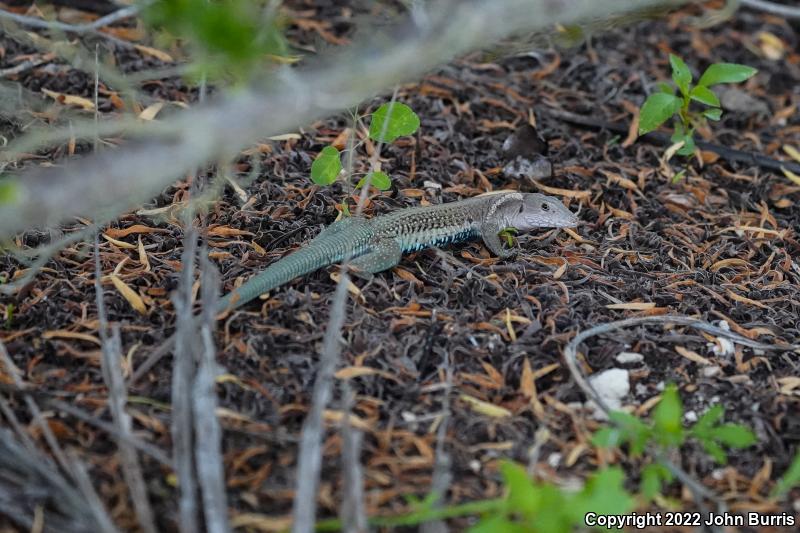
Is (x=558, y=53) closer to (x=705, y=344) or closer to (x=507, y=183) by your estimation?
(x=507, y=183)

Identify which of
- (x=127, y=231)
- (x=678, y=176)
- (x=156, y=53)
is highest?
(x=156, y=53)

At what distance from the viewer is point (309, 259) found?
4.39 meters

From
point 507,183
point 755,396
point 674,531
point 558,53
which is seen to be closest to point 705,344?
point 755,396

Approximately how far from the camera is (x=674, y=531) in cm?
330

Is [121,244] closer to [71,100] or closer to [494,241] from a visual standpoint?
[71,100]

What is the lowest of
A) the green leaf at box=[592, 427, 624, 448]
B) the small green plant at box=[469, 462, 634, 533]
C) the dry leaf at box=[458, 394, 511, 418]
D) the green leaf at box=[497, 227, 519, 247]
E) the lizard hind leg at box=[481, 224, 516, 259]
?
the small green plant at box=[469, 462, 634, 533]

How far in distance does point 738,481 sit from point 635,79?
3899 mm

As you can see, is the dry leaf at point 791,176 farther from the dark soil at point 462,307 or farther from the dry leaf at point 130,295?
the dry leaf at point 130,295

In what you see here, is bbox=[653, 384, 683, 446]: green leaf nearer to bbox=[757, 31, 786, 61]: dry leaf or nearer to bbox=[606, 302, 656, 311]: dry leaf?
bbox=[606, 302, 656, 311]: dry leaf

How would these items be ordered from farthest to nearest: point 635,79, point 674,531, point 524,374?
point 635,79 → point 524,374 → point 674,531

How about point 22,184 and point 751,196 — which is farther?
point 751,196

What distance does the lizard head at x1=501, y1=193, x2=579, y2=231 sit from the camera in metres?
5.14

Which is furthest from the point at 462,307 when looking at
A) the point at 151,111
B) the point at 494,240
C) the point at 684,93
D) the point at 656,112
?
the point at 151,111

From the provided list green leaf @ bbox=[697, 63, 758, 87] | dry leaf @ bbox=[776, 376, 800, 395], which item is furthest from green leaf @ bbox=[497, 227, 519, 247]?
dry leaf @ bbox=[776, 376, 800, 395]
